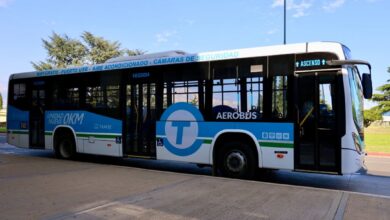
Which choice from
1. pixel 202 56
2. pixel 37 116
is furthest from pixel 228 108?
pixel 37 116

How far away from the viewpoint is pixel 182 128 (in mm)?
10555

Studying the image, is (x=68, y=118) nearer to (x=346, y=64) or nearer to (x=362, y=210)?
(x=346, y=64)

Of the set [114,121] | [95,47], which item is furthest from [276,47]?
[95,47]

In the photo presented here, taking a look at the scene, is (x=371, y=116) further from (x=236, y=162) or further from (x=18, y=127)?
(x=236, y=162)

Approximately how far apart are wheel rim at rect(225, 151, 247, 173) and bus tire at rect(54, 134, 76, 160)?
596 centimetres

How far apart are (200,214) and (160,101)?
5.25m

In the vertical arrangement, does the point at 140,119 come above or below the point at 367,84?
below

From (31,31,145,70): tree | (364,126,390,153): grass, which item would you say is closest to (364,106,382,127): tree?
(364,126,390,153): grass

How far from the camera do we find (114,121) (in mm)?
12062

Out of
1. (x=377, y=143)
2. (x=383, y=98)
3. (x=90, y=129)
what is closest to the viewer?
(x=90, y=129)

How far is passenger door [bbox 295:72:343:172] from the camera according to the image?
28.0 ft

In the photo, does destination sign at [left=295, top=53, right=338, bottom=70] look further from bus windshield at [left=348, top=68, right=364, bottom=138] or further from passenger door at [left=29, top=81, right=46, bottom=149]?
passenger door at [left=29, top=81, right=46, bottom=149]

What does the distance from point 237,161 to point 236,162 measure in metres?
0.04

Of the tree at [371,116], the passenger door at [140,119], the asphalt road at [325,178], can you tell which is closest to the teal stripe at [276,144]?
the asphalt road at [325,178]
